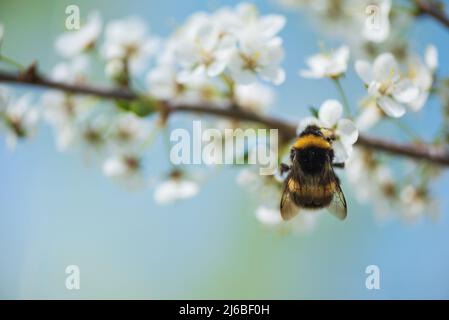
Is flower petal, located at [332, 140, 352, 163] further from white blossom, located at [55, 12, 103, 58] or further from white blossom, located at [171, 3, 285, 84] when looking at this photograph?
white blossom, located at [55, 12, 103, 58]

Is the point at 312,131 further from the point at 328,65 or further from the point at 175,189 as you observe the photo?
the point at 175,189

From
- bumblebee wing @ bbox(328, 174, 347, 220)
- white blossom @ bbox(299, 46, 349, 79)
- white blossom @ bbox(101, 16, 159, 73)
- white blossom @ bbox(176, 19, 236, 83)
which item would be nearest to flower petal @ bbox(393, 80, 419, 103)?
white blossom @ bbox(299, 46, 349, 79)

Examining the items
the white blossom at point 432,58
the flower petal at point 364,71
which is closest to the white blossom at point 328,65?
the flower petal at point 364,71

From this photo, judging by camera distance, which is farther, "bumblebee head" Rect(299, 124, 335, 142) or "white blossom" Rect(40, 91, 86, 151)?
"white blossom" Rect(40, 91, 86, 151)

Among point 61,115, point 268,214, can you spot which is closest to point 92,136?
point 61,115
